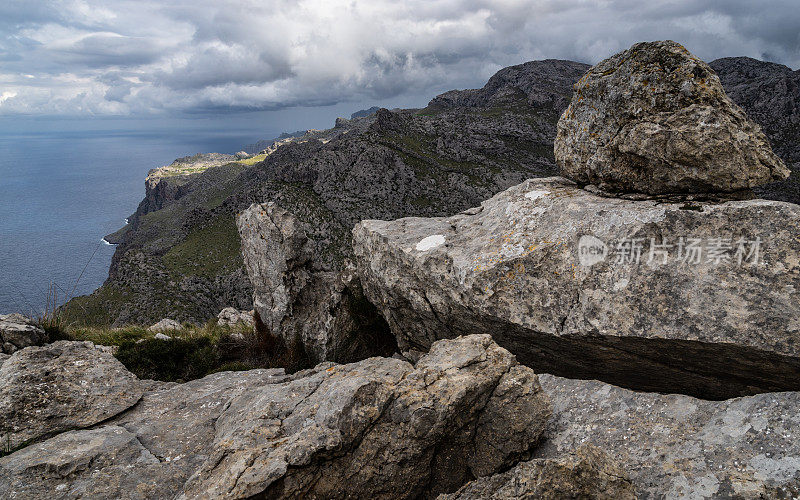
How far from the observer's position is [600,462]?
495 cm

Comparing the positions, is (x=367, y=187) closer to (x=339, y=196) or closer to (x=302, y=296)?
(x=339, y=196)

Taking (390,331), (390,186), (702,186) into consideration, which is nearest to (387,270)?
(390,331)

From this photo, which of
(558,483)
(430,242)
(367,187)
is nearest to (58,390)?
(430,242)

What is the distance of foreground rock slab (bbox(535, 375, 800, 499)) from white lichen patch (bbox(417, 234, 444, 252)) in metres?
4.84

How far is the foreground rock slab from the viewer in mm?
4812

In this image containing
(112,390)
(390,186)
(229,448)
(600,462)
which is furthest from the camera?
A: (390,186)

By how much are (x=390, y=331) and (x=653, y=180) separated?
27.6 feet

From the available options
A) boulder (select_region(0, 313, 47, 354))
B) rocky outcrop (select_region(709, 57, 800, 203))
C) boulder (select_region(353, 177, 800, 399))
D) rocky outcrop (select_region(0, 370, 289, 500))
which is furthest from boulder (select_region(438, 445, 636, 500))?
rocky outcrop (select_region(709, 57, 800, 203))

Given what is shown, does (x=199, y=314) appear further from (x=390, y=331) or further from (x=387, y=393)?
(x=387, y=393)

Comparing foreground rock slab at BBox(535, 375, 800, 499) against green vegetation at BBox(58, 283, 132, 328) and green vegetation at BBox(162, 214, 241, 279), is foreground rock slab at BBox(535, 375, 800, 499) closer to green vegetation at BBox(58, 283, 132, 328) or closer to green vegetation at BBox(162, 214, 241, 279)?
green vegetation at BBox(58, 283, 132, 328)

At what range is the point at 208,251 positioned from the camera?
107 metres

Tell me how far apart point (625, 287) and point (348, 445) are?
19.3ft

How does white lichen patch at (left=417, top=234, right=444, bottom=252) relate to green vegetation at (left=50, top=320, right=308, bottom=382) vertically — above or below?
above

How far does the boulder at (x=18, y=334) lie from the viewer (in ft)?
34.9
